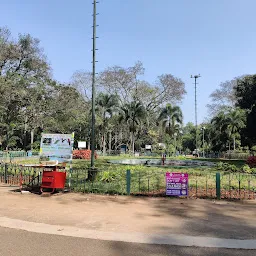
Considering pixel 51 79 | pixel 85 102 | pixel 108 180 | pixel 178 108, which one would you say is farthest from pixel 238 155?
pixel 108 180

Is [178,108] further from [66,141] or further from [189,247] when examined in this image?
[189,247]

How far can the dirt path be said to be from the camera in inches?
262

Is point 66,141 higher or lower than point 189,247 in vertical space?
higher

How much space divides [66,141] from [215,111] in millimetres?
52806

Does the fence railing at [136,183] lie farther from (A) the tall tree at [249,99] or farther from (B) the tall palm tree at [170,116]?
(B) the tall palm tree at [170,116]

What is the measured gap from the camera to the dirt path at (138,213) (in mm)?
6660

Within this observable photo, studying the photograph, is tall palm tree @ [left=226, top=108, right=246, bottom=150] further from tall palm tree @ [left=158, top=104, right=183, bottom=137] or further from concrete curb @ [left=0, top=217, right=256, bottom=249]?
concrete curb @ [left=0, top=217, right=256, bottom=249]

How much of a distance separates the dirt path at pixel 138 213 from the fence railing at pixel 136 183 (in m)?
0.59

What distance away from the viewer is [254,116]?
3297 centimetres

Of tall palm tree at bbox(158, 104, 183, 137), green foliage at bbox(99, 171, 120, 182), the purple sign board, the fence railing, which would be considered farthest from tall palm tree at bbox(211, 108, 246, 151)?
the purple sign board

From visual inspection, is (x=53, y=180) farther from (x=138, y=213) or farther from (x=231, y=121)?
(x=231, y=121)

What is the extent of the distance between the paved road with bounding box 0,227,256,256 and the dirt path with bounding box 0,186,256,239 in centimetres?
86

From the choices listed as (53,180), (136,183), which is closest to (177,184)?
(136,183)

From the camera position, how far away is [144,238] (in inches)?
232
